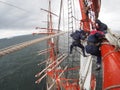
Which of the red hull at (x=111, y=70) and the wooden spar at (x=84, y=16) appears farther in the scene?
the wooden spar at (x=84, y=16)

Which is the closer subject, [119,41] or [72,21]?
[119,41]

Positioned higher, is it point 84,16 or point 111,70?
point 84,16

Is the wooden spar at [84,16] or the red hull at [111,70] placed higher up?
the wooden spar at [84,16]

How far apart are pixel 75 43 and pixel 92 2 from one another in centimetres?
233

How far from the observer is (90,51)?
604cm

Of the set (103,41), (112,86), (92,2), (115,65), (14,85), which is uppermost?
(92,2)

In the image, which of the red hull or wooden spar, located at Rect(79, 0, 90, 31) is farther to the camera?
wooden spar, located at Rect(79, 0, 90, 31)

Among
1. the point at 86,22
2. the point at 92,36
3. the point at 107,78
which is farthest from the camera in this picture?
the point at 86,22

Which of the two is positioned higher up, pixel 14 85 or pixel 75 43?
pixel 75 43

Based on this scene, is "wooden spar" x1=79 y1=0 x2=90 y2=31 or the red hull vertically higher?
"wooden spar" x1=79 y1=0 x2=90 y2=31

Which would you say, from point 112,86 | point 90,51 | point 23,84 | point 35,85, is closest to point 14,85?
point 23,84

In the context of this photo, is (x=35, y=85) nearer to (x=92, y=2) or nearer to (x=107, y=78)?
(x=92, y=2)

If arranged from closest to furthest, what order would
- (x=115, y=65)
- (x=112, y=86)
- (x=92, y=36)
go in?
(x=112, y=86) < (x=115, y=65) < (x=92, y=36)

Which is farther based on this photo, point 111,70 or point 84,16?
point 84,16
